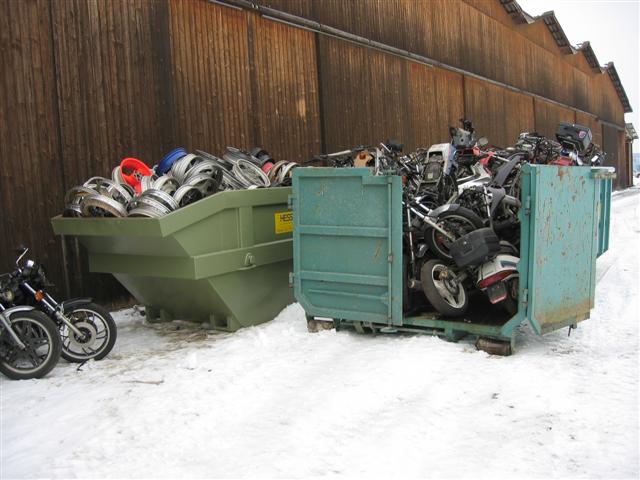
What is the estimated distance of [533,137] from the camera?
895 centimetres

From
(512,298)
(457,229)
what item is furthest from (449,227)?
(512,298)

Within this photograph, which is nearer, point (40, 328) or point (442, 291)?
point (40, 328)

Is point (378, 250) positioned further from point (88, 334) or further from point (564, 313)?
point (88, 334)

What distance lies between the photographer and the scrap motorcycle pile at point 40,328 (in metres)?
4.77

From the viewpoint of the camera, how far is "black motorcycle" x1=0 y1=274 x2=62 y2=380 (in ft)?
15.6

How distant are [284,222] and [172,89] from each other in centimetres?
299

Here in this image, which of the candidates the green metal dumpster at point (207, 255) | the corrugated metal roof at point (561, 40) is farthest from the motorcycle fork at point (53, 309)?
the corrugated metal roof at point (561, 40)

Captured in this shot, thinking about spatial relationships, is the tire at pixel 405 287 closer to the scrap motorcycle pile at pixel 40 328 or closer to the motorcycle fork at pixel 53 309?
the scrap motorcycle pile at pixel 40 328

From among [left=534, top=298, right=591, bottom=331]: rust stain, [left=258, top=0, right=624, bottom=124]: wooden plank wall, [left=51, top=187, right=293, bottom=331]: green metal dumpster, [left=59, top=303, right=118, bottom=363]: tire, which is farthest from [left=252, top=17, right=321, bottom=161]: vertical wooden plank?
[left=534, top=298, right=591, bottom=331]: rust stain

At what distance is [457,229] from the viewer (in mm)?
5590

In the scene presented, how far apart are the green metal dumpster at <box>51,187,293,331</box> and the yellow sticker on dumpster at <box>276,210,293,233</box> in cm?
1

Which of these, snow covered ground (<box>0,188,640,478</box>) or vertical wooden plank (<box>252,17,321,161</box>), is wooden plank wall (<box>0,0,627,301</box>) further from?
snow covered ground (<box>0,188,640,478</box>)

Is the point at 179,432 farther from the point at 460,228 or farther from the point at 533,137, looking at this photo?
the point at 533,137

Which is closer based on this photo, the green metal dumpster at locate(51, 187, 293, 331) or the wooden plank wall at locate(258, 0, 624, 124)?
the green metal dumpster at locate(51, 187, 293, 331)
